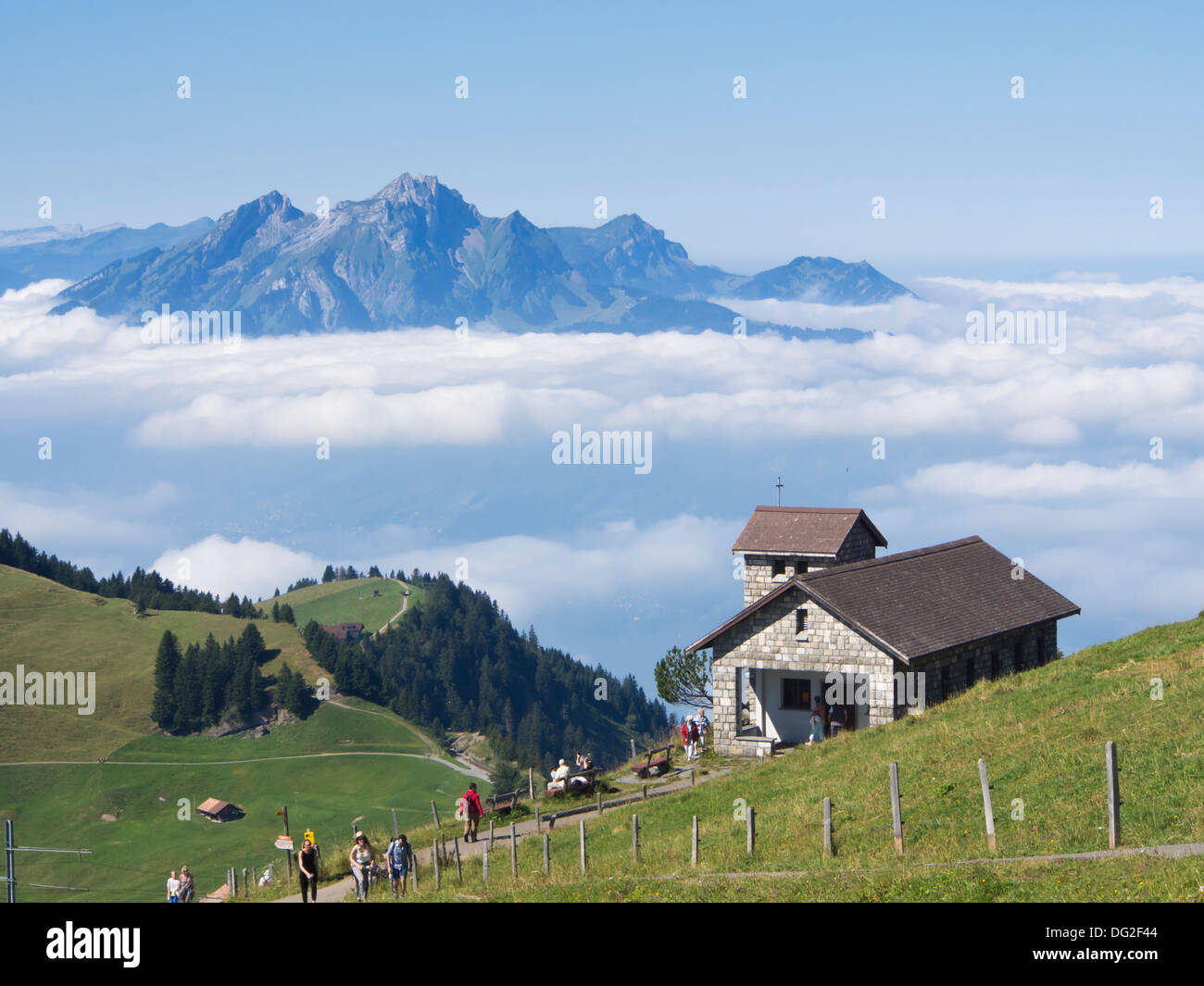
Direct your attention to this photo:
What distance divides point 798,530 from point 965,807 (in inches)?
1238

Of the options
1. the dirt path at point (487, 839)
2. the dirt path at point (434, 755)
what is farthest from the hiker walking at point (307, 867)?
the dirt path at point (434, 755)

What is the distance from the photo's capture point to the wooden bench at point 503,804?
42562 mm

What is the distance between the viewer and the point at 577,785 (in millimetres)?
45000

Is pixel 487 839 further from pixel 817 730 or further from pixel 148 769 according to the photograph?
pixel 148 769

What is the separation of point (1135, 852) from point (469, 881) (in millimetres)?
16551

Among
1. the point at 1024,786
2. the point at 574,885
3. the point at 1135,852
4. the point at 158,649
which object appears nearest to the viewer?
the point at 1135,852

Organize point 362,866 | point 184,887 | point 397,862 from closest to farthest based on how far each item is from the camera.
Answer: point 362,866, point 397,862, point 184,887

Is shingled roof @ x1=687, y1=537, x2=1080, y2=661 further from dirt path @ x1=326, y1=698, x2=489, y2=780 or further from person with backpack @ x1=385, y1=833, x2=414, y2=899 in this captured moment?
dirt path @ x1=326, y1=698, x2=489, y2=780

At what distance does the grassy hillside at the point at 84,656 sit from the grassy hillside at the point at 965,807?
139 meters

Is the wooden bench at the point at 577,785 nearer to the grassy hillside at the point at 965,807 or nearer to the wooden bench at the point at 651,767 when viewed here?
the wooden bench at the point at 651,767

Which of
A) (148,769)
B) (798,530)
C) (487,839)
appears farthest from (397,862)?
(148,769)

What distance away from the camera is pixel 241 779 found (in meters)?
156
